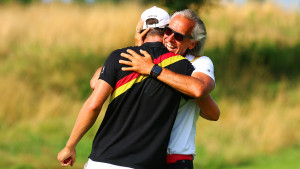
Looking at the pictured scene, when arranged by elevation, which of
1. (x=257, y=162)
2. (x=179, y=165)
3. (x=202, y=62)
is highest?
(x=202, y=62)

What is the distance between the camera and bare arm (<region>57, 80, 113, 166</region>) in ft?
11.3

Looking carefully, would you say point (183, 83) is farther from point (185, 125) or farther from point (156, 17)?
point (156, 17)

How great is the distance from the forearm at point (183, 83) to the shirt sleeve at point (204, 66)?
0.54ft

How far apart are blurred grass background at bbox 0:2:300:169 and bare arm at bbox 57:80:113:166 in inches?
232

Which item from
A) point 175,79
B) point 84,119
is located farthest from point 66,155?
point 175,79

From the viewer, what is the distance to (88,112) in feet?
11.5

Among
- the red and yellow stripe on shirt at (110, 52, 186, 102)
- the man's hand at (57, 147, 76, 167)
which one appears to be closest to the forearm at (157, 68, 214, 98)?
the red and yellow stripe on shirt at (110, 52, 186, 102)

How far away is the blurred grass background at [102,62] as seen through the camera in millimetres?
11305

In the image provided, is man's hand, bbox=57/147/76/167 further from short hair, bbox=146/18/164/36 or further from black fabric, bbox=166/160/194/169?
short hair, bbox=146/18/164/36

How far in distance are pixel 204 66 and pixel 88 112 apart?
33.5 inches

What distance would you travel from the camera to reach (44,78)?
15234mm

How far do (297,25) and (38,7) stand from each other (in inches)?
410

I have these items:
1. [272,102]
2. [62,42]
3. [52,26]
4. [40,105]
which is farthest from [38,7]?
[272,102]

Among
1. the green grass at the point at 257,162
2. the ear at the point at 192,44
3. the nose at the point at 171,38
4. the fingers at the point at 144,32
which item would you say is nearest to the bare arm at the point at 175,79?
the fingers at the point at 144,32
